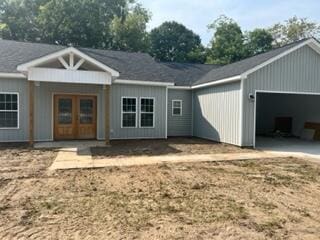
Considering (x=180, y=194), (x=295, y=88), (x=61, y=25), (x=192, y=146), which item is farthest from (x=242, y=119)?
(x=61, y=25)

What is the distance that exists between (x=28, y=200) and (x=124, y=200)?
5.52 feet

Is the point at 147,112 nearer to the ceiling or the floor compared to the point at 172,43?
nearer to the floor

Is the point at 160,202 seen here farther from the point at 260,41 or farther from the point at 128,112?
the point at 260,41

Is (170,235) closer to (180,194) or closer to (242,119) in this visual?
(180,194)

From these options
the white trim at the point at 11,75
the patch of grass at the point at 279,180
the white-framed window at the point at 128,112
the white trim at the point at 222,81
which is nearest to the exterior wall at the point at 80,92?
the white-framed window at the point at 128,112

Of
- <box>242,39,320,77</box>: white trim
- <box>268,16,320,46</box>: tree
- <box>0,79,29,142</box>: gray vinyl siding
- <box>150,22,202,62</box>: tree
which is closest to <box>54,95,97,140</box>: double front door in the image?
<box>0,79,29,142</box>: gray vinyl siding

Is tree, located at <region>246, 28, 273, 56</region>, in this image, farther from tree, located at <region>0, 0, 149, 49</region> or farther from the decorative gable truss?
the decorative gable truss

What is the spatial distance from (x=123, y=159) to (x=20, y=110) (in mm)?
5886

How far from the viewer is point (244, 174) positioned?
7430 millimetres

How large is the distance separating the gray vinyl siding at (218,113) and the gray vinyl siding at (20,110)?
8.36 meters

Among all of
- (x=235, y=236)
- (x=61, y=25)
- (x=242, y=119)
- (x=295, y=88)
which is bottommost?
(x=235, y=236)

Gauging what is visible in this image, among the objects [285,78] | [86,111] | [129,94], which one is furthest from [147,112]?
[285,78]

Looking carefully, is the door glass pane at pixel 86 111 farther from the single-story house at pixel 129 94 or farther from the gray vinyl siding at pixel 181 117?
the gray vinyl siding at pixel 181 117

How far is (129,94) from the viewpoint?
13969 mm
